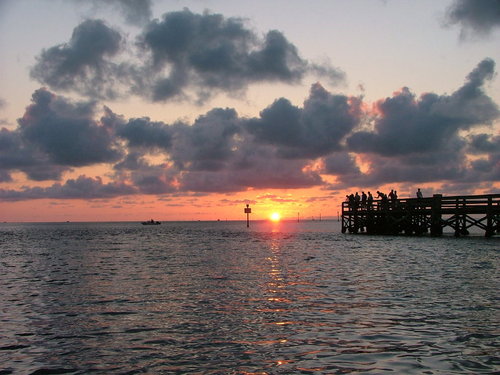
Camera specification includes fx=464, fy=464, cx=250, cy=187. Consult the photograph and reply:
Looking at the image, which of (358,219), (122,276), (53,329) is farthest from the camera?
(358,219)

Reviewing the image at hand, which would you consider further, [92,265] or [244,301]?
[92,265]

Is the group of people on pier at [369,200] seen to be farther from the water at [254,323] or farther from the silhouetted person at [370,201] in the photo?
the water at [254,323]

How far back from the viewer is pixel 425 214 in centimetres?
5078

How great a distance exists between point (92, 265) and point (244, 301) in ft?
48.7

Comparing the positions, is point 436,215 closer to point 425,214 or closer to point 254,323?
point 425,214

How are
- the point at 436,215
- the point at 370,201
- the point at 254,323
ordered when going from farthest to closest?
1. the point at 370,201
2. the point at 436,215
3. the point at 254,323

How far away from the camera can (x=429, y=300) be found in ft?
44.6

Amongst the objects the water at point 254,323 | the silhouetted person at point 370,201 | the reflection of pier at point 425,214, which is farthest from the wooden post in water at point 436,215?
the water at point 254,323

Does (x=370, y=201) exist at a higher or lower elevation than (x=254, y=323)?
higher

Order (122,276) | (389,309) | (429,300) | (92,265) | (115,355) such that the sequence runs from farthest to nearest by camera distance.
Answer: (92,265) < (122,276) < (429,300) < (389,309) < (115,355)

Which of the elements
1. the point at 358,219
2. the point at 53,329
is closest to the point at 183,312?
the point at 53,329

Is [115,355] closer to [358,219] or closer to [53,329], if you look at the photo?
[53,329]

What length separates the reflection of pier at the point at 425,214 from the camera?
44.2 metres

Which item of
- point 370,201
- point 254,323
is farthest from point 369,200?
point 254,323
